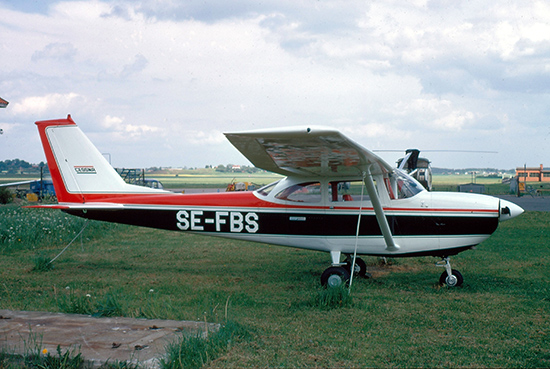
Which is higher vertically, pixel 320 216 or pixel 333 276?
pixel 320 216

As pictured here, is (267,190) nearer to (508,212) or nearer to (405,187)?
(405,187)

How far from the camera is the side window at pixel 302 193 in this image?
7.94 m

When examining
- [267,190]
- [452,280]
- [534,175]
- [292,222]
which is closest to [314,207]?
[292,222]

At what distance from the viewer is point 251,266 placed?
9.48 metres

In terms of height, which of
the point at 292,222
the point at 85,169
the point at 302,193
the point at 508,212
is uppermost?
the point at 85,169

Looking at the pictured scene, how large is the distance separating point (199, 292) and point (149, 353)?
3232 mm

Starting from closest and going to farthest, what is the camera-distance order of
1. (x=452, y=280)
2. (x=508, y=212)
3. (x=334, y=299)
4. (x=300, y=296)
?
(x=334, y=299)
(x=300, y=296)
(x=508, y=212)
(x=452, y=280)

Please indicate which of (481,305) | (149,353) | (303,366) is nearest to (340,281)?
(481,305)

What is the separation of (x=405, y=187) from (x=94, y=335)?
539 centimetres

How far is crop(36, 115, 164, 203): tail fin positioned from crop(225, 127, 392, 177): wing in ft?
11.0

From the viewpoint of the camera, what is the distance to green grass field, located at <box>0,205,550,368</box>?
165 inches

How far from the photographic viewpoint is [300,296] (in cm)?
666

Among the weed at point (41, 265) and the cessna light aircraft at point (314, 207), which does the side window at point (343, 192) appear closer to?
the cessna light aircraft at point (314, 207)

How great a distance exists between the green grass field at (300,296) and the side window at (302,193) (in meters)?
Result: 1.42
